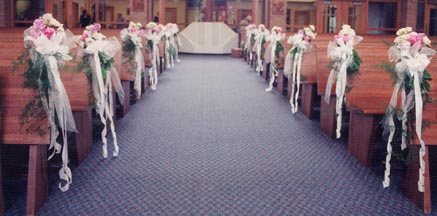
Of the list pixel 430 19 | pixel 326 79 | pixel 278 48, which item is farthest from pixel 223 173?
pixel 430 19

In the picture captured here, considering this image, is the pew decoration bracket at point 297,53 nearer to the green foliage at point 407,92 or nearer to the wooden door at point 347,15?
the green foliage at point 407,92

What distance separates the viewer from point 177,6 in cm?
2227

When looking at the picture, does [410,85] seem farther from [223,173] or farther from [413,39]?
[223,173]

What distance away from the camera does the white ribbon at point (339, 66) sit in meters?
4.25

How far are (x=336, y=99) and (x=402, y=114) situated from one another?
1303 millimetres

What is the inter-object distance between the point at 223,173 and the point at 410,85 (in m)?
1.38

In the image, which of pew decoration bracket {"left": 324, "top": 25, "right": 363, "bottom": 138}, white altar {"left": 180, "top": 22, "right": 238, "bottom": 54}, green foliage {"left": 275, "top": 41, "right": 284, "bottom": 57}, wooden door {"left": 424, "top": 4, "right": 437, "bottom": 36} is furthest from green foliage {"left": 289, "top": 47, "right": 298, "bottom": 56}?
white altar {"left": 180, "top": 22, "right": 238, "bottom": 54}

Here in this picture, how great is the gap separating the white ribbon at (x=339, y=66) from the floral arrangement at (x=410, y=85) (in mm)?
980

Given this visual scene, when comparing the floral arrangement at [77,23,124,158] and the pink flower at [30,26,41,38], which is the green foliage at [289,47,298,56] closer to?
the floral arrangement at [77,23,124,158]

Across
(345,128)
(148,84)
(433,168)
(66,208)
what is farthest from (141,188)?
(148,84)

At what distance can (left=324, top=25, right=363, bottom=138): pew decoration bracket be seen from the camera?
4.25m

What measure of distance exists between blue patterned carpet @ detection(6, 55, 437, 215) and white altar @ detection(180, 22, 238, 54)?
1018cm

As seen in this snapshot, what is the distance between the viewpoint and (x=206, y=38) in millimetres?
15922

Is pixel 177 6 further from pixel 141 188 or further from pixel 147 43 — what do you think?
pixel 141 188
